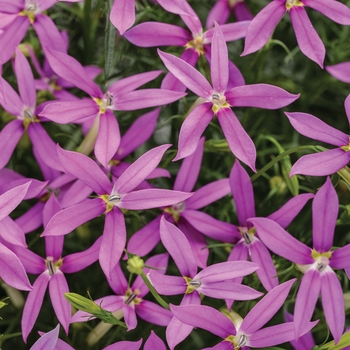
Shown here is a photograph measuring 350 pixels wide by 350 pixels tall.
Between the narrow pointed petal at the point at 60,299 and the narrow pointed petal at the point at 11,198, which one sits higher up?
the narrow pointed petal at the point at 11,198

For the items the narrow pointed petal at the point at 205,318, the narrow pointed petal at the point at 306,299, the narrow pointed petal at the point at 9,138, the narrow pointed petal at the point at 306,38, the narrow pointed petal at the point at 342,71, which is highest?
the narrow pointed petal at the point at 342,71

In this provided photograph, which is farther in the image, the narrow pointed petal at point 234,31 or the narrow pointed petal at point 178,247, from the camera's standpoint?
the narrow pointed petal at point 234,31

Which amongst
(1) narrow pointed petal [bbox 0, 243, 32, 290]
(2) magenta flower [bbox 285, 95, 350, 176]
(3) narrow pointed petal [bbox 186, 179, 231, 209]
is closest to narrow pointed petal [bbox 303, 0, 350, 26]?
(2) magenta flower [bbox 285, 95, 350, 176]

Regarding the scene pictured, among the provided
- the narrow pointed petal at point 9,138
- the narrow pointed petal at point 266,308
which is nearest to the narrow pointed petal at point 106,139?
the narrow pointed petal at point 9,138

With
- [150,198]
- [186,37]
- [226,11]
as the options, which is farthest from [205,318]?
[226,11]

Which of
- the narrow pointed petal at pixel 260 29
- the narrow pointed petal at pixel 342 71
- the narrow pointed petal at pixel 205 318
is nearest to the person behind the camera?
the narrow pointed petal at pixel 205 318

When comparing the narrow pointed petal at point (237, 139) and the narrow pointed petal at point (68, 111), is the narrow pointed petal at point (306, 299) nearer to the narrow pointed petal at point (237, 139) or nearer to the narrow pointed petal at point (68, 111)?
the narrow pointed petal at point (237, 139)

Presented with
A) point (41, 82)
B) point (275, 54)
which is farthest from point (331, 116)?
point (41, 82)
